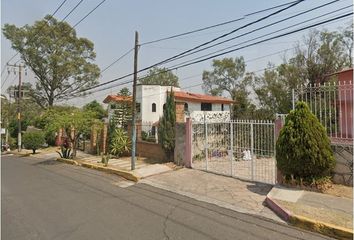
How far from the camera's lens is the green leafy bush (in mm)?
20219

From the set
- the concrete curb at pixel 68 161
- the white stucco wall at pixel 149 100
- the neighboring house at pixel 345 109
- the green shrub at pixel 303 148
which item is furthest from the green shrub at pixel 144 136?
the white stucco wall at pixel 149 100

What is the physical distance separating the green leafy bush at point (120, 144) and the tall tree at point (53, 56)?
95.5 feet

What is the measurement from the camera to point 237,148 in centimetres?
1279

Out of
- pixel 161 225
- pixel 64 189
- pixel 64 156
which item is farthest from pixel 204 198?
pixel 64 156

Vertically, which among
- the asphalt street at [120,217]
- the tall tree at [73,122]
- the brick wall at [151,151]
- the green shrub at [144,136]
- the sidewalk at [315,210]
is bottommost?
the asphalt street at [120,217]

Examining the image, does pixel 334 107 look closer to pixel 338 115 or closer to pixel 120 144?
pixel 338 115

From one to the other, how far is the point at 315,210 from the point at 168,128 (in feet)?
30.7

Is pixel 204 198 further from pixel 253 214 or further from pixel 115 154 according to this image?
pixel 115 154

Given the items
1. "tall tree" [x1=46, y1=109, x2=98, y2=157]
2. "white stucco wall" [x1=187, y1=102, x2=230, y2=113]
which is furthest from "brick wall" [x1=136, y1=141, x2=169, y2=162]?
"white stucco wall" [x1=187, y1=102, x2=230, y2=113]

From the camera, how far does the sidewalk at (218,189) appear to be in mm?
8492

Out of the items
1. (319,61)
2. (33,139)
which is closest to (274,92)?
(319,61)

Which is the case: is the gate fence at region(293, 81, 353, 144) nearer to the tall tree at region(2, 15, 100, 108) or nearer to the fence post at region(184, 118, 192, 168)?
the fence post at region(184, 118, 192, 168)

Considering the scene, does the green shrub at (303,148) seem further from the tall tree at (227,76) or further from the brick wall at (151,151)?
the tall tree at (227,76)

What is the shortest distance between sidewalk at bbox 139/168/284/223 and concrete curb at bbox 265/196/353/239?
191 millimetres
